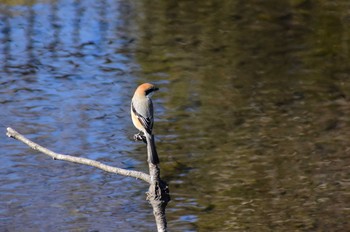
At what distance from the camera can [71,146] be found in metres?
9.93

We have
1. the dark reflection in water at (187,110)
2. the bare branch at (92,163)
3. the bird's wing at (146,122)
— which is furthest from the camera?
the dark reflection in water at (187,110)

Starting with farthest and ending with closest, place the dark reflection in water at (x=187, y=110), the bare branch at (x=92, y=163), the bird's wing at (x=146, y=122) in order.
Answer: the dark reflection in water at (x=187, y=110), the bird's wing at (x=146, y=122), the bare branch at (x=92, y=163)

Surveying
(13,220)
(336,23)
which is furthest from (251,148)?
(336,23)

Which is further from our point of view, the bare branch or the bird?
the bird

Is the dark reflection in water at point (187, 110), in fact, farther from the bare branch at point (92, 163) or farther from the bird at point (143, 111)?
the bare branch at point (92, 163)

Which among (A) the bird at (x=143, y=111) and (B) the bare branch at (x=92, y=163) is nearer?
(B) the bare branch at (x=92, y=163)

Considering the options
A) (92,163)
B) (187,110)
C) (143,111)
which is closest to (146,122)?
(143,111)

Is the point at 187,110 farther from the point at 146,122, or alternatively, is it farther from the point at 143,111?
the point at 146,122

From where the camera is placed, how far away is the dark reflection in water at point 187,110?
855 cm

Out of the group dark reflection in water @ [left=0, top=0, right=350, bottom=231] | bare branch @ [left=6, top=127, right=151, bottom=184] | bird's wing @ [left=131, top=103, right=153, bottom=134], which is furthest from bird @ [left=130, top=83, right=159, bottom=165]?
dark reflection in water @ [left=0, top=0, right=350, bottom=231]

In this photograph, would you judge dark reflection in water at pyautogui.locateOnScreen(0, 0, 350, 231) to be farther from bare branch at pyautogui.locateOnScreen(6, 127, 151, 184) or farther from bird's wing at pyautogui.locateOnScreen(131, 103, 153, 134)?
bare branch at pyautogui.locateOnScreen(6, 127, 151, 184)

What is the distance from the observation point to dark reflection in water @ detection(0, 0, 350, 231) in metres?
8.55

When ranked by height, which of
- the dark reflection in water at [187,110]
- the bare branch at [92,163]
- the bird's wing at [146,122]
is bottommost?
the dark reflection in water at [187,110]

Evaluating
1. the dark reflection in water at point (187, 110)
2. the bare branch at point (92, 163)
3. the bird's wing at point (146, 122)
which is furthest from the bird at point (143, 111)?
the dark reflection in water at point (187, 110)
